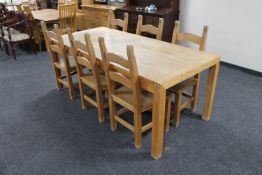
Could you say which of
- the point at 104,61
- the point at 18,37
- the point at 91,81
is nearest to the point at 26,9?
the point at 18,37

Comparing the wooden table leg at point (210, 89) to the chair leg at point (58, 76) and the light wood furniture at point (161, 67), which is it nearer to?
the light wood furniture at point (161, 67)

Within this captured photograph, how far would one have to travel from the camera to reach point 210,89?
2.21 meters

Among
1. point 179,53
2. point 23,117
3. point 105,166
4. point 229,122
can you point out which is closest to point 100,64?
point 179,53

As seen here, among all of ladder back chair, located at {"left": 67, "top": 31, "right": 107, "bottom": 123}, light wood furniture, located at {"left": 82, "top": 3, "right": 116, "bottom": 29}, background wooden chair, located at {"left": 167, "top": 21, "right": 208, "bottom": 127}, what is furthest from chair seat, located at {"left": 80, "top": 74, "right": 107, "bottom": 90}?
light wood furniture, located at {"left": 82, "top": 3, "right": 116, "bottom": 29}

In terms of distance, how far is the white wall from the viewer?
3.19m

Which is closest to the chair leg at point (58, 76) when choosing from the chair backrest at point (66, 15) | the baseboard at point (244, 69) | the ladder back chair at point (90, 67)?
the ladder back chair at point (90, 67)

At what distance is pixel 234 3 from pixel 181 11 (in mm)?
953

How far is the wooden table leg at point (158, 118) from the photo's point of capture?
64.6 inches

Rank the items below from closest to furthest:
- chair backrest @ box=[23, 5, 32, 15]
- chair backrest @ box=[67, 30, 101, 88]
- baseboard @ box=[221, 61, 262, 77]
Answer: chair backrest @ box=[67, 30, 101, 88]
baseboard @ box=[221, 61, 262, 77]
chair backrest @ box=[23, 5, 32, 15]

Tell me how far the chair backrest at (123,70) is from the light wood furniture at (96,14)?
3119mm

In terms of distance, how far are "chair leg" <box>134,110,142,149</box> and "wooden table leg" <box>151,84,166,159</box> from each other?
0.15 meters

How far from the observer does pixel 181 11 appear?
4.02 m

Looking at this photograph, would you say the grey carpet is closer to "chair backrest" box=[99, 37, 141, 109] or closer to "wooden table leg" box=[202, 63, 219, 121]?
"wooden table leg" box=[202, 63, 219, 121]

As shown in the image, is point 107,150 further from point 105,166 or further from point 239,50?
point 239,50
